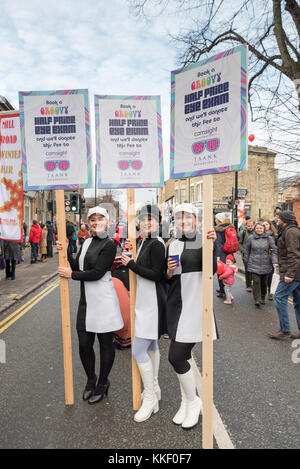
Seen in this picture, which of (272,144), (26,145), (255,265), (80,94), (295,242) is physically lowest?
(255,265)

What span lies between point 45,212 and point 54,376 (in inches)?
1154

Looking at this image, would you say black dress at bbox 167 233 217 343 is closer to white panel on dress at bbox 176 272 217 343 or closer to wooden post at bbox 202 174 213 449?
white panel on dress at bbox 176 272 217 343

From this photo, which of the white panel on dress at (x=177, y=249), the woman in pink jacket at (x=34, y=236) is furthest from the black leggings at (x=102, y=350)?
the woman in pink jacket at (x=34, y=236)

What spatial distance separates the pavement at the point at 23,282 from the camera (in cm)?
752

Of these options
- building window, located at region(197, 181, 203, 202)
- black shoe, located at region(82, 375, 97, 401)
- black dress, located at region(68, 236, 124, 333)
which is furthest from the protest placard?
building window, located at region(197, 181, 203, 202)

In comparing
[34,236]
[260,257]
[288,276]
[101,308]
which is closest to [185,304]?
[101,308]

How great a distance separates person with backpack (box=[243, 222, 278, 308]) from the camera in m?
6.67

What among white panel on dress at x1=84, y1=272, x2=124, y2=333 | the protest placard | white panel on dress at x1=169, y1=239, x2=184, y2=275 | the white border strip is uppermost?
the protest placard

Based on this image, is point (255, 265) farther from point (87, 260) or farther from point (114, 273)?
point (87, 260)

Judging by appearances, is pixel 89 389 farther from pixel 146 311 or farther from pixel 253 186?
pixel 253 186

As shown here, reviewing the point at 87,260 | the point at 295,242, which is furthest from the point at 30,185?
the point at 295,242

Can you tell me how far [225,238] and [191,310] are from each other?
16.1 ft

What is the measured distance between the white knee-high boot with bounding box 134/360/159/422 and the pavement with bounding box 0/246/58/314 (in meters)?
4.69
